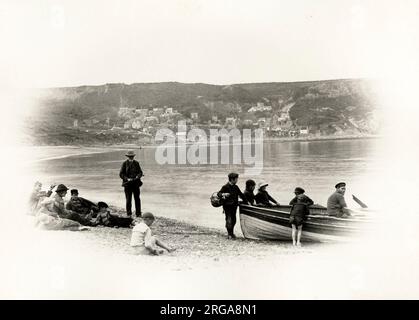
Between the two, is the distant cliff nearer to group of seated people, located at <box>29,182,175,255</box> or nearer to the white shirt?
group of seated people, located at <box>29,182,175,255</box>

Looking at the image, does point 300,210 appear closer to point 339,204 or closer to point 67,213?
point 339,204

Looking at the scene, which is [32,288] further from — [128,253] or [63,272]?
[128,253]

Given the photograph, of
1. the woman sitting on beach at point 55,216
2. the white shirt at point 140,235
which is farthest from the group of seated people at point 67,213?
the white shirt at point 140,235

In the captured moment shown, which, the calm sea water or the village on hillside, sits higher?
the village on hillside

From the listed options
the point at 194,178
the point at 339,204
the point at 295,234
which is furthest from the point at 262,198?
the point at 194,178

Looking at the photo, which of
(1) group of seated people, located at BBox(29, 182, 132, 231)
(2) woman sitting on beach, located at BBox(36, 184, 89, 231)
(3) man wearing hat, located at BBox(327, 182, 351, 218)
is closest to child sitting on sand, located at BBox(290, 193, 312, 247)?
(3) man wearing hat, located at BBox(327, 182, 351, 218)
